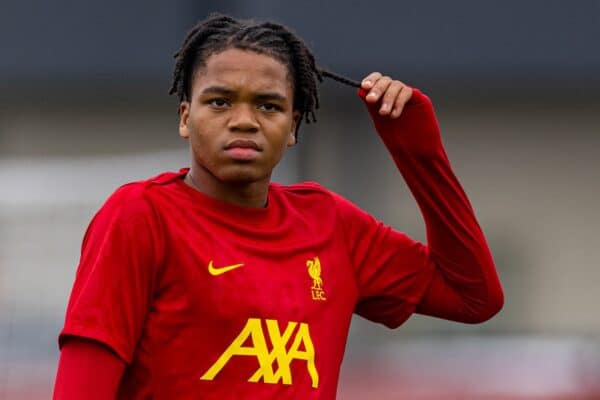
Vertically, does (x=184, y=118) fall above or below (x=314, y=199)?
above

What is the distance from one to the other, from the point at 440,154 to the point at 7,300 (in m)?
5.31

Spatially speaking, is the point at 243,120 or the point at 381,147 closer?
the point at 243,120

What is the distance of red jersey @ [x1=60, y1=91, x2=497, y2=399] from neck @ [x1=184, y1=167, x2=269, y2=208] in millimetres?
18

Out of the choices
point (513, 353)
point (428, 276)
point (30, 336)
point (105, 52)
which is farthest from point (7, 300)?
point (428, 276)

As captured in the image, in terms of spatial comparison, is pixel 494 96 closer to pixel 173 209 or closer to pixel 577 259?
pixel 577 259

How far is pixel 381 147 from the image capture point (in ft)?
28.3

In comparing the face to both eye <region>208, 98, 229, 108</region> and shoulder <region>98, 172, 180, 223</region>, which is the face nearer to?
eye <region>208, 98, 229, 108</region>

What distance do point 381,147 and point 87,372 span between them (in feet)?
20.6

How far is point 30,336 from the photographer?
768cm

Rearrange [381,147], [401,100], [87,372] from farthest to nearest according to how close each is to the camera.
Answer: [381,147]
[401,100]
[87,372]

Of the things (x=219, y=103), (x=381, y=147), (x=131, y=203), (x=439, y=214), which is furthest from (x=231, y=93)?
(x=381, y=147)

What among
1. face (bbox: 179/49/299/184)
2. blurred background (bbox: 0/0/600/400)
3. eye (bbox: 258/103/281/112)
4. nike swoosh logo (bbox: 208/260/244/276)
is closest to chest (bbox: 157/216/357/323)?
nike swoosh logo (bbox: 208/260/244/276)

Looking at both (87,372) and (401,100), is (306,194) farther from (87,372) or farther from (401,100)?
(87,372)

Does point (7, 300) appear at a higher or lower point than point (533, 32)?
lower
